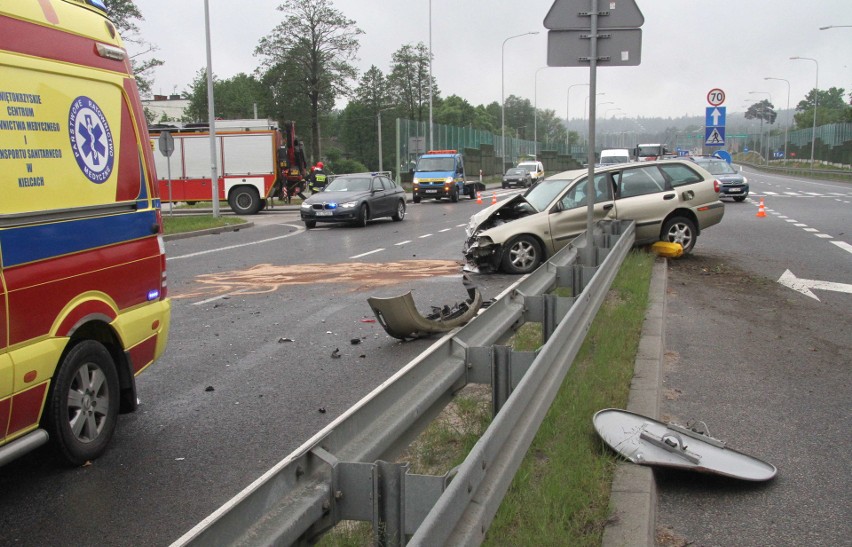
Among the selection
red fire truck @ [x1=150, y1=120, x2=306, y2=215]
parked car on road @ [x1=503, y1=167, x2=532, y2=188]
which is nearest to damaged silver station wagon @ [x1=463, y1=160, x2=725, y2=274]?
red fire truck @ [x1=150, y1=120, x2=306, y2=215]

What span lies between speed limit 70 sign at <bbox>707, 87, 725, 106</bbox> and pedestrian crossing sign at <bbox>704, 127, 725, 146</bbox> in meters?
3.01

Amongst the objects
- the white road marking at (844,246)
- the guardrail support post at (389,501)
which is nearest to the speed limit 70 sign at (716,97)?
the white road marking at (844,246)

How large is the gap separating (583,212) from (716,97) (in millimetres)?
17304

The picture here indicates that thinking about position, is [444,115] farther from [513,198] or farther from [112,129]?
[112,129]

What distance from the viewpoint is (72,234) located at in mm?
4996

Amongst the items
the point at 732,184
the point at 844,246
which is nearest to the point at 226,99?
the point at 732,184

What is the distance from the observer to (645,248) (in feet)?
48.4

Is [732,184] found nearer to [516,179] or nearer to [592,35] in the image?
[516,179]

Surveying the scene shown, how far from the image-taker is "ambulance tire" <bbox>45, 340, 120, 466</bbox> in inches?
190

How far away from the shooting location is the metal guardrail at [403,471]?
8.02 ft

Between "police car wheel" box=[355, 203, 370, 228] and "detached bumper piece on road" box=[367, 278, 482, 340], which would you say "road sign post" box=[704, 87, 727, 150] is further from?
"detached bumper piece on road" box=[367, 278, 482, 340]

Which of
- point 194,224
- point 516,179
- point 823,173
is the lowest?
point 823,173

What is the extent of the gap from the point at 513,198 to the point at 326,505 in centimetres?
1185

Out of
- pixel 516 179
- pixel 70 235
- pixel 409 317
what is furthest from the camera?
pixel 516 179
